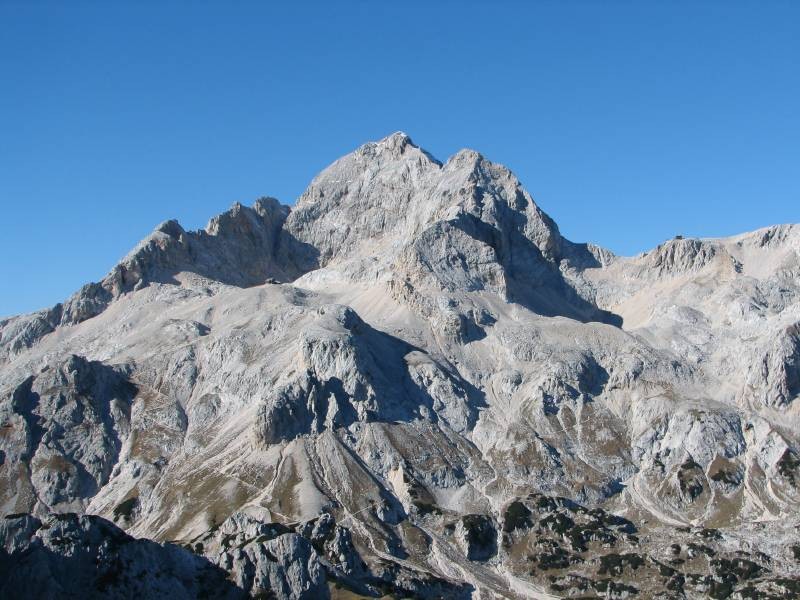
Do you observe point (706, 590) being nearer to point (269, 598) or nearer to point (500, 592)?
point (500, 592)

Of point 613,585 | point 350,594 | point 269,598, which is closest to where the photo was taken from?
point 269,598

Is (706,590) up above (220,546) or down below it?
above

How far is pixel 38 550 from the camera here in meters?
129

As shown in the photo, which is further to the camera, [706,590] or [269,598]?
[706,590]

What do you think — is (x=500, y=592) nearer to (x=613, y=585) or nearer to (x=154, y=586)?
(x=613, y=585)

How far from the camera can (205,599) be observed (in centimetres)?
14450

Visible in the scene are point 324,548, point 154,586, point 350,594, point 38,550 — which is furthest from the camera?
point 324,548

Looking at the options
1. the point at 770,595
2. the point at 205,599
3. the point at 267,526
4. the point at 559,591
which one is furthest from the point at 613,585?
the point at 205,599

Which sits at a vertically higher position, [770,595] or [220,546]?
[770,595]

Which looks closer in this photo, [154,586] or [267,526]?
[154,586]

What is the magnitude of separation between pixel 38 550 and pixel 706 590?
127m

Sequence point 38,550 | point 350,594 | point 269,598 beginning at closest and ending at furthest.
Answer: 1. point 38,550
2. point 269,598
3. point 350,594

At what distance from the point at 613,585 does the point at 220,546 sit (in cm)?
8065

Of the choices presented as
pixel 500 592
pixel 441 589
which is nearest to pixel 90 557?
pixel 441 589
